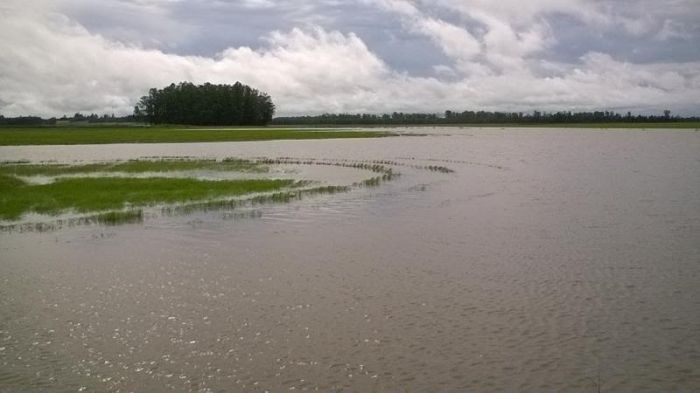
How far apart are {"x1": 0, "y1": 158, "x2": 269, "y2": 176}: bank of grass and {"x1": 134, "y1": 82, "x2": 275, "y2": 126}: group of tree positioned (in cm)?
13700

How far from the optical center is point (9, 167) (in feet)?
149

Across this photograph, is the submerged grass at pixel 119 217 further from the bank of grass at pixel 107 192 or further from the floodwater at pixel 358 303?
the bank of grass at pixel 107 192

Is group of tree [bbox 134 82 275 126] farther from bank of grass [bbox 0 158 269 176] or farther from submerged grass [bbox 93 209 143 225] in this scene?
submerged grass [bbox 93 209 143 225]

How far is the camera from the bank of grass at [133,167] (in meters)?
42.8

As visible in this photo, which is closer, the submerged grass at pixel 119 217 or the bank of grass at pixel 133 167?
the submerged grass at pixel 119 217

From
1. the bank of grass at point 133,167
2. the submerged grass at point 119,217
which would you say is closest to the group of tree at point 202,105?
the bank of grass at point 133,167

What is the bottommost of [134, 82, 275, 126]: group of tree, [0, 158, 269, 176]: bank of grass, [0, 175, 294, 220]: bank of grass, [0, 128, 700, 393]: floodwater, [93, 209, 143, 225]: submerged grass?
[0, 128, 700, 393]: floodwater

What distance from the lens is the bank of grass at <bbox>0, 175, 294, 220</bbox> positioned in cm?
2638

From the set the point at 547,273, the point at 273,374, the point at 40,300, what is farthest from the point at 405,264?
the point at 40,300

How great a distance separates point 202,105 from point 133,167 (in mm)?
142941

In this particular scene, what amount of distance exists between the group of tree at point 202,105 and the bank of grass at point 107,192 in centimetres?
15206

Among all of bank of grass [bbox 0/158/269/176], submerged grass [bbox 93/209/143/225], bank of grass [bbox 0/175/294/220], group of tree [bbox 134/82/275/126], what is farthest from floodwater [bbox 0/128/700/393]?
group of tree [bbox 134/82/275/126]

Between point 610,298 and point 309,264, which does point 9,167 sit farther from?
point 610,298

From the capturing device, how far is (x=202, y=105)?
184 metres
